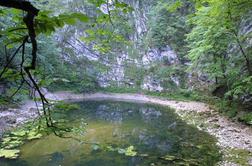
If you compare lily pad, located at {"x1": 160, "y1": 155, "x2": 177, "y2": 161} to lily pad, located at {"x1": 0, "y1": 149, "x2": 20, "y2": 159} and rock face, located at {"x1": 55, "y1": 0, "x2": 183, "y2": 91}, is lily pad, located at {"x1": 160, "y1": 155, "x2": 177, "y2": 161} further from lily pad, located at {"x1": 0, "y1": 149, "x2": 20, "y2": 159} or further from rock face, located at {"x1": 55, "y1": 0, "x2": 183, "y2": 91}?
rock face, located at {"x1": 55, "y1": 0, "x2": 183, "y2": 91}

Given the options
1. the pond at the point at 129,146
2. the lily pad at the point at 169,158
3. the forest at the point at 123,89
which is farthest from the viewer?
the lily pad at the point at 169,158

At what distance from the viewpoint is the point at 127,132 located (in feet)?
37.9

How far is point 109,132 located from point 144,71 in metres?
18.8

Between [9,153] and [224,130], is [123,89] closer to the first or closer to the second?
[224,130]

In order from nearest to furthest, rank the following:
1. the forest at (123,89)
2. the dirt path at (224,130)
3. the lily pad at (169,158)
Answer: the forest at (123,89), the lily pad at (169,158), the dirt path at (224,130)

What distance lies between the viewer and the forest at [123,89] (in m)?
1.83

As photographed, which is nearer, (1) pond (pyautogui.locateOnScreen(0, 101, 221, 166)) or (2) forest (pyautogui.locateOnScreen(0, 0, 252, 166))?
(2) forest (pyautogui.locateOnScreen(0, 0, 252, 166))

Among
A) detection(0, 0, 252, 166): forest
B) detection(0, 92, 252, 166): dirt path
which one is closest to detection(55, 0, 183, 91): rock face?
detection(0, 0, 252, 166): forest

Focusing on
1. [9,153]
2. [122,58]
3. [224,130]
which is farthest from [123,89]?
[9,153]

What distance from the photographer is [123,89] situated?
28062mm

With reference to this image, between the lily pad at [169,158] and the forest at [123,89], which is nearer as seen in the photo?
the forest at [123,89]

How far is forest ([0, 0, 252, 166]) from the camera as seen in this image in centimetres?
183

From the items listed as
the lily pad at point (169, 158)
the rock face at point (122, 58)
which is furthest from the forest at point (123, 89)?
the rock face at point (122, 58)

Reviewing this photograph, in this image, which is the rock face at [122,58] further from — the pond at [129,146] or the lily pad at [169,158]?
the lily pad at [169,158]
